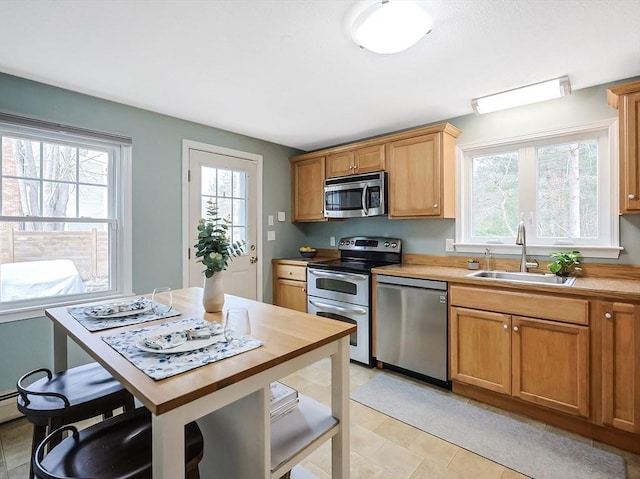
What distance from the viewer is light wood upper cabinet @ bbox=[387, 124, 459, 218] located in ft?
9.37

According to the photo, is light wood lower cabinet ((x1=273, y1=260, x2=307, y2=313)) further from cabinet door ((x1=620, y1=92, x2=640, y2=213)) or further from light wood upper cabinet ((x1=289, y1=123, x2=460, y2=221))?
cabinet door ((x1=620, y1=92, x2=640, y2=213))

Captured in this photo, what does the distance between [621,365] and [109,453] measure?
250cm

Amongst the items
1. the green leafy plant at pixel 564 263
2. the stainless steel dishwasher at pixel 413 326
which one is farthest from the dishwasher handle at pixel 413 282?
the green leafy plant at pixel 564 263

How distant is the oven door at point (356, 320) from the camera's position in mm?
2947

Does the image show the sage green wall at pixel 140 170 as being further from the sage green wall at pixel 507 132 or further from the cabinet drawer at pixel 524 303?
the cabinet drawer at pixel 524 303

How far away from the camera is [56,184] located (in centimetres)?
242

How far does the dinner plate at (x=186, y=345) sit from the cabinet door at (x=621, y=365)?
2.14 metres

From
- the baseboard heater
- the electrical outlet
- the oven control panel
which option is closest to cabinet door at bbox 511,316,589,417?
the electrical outlet

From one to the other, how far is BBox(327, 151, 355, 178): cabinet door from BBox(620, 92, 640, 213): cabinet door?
2.12m

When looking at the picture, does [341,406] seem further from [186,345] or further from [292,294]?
[292,294]

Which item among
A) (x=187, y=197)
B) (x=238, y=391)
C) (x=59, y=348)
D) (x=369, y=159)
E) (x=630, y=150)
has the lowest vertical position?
(x=59, y=348)

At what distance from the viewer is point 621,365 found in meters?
1.84

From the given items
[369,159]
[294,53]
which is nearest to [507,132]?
[369,159]

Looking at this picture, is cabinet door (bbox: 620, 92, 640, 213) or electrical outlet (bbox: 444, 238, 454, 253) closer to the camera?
cabinet door (bbox: 620, 92, 640, 213)
